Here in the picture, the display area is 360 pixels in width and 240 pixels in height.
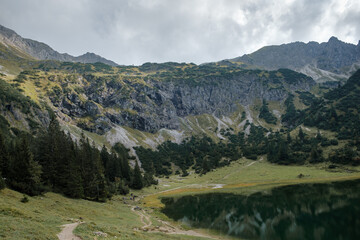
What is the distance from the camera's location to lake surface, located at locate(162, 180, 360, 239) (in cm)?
3628

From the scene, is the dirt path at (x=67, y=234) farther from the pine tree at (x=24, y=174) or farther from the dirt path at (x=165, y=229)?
the pine tree at (x=24, y=174)

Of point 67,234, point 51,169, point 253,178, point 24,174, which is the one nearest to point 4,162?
point 24,174

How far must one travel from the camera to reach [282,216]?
4722 cm

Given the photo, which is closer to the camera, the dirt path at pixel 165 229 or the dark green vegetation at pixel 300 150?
the dirt path at pixel 165 229

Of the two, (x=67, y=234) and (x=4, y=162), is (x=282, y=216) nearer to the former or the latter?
(x=67, y=234)

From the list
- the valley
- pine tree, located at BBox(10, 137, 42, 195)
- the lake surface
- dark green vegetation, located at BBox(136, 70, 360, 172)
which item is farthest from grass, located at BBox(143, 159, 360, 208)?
pine tree, located at BBox(10, 137, 42, 195)

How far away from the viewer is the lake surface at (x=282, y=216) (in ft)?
119

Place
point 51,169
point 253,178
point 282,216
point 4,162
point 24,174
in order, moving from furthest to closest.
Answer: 1. point 253,178
2. point 51,169
3. point 282,216
4. point 4,162
5. point 24,174

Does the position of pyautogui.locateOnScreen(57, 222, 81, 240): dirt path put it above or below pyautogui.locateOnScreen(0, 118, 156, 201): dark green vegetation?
below

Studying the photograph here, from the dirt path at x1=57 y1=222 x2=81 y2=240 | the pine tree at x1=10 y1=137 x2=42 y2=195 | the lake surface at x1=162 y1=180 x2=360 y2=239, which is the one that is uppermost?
the pine tree at x1=10 y1=137 x2=42 y2=195

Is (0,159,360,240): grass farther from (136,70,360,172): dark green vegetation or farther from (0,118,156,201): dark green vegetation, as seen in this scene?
(136,70,360,172): dark green vegetation

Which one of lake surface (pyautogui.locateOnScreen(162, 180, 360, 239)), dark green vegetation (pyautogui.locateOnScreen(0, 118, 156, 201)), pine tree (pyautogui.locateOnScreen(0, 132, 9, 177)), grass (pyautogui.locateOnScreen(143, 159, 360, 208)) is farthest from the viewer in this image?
grass (pyautogui.locateOnScreen(143, 159, 360, 208))

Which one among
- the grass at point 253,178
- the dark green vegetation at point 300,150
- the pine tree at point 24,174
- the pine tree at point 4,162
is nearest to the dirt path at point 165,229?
the pine tree at point 24,174

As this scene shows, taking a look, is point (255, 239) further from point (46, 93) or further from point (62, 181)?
point (46, 93)
